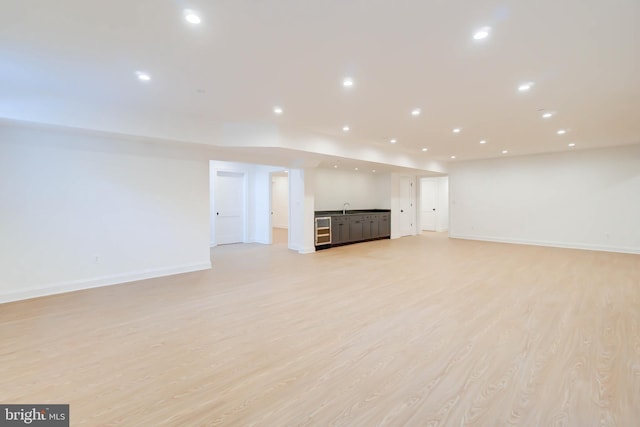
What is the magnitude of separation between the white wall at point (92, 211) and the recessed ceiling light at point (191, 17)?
3421mm

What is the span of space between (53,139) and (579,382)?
6646 mm

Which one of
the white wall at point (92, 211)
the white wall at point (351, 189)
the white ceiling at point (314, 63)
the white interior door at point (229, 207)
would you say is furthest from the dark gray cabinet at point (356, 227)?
the white ceiling at point (314, 63)

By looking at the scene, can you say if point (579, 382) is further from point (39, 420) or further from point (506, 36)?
point (39, 420)

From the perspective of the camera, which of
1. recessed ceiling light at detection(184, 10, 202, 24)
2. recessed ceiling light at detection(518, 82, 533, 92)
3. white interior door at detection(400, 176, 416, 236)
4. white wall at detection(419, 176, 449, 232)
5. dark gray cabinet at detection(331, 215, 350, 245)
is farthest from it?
white wall at detection(419, 176, 449, 232)

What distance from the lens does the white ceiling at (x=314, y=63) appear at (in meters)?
2.19

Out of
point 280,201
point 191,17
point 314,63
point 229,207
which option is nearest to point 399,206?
point 280,201

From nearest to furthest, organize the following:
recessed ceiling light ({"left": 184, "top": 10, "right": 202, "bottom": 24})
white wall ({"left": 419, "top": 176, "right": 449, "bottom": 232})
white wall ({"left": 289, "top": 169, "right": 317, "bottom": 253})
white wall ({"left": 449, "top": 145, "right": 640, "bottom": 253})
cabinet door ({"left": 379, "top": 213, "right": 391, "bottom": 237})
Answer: recessed ceiling light ({"left": 184, "top": 10, "right": 202, "bottom": 24}), white wall ({"left": 449, "top": 145, "right": 640, "bottom": 253}), white wall ({"left": 289, "top": 169, "right": 317, "bottom": 253}), cabinet door ({"left": 379, "top": 213, "right": 391, "bottom": 237}), white wall ({"left": 419, "top": 176, "right": 449, "bottom": 232})

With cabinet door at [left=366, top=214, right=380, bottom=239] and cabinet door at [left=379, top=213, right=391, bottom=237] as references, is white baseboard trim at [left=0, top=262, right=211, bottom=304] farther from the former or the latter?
cabinet door at [left=379, top=213, right=391, bottom=237]

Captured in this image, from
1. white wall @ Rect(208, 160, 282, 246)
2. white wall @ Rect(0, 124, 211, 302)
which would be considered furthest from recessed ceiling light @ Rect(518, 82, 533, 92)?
white wall @ Rect(208, 160, 282, 246)

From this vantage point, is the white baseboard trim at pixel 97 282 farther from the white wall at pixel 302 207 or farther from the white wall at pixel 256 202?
the white wall at pixel 256 202

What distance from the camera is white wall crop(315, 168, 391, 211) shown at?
9453 mm

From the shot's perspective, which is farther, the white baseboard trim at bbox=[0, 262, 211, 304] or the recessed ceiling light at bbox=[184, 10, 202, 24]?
the white baseboard trim at bbox=[0, 262, 211, 304]

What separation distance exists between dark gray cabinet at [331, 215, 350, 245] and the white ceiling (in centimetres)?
368

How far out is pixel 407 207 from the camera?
11.1 metres
